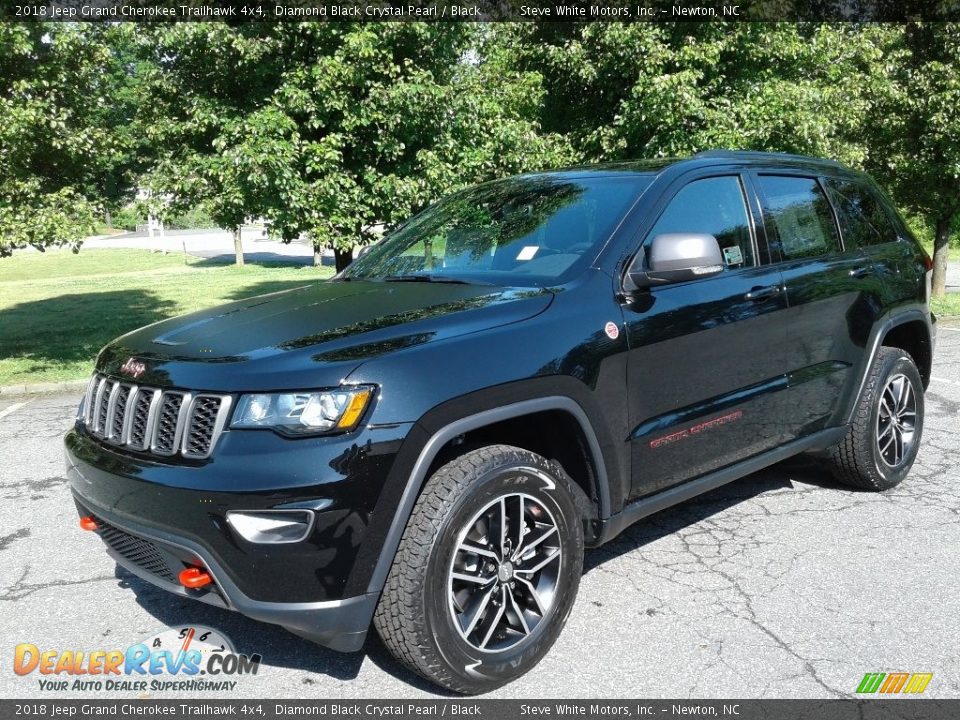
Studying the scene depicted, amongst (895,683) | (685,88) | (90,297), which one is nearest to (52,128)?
(685,88)

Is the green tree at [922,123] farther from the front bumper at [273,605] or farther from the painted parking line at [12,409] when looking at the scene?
the front bumper at [273,605]

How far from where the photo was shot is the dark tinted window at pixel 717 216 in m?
3.83

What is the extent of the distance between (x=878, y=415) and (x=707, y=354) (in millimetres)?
1773

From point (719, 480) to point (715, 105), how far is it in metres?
9.61

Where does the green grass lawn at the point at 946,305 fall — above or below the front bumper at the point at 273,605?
below

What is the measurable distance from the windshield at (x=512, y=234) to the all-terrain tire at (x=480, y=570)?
0.86 m

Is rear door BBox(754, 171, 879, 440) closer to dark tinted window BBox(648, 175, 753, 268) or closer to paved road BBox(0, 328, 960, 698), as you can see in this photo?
dark tinted window BBox(648, 175, 753, 268)

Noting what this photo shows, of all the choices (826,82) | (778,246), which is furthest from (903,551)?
(826,82)

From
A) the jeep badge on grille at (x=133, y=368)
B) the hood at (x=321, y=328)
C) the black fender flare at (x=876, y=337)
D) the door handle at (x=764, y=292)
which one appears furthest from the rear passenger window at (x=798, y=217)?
the jeep badge on grille at (x=133, y=368)

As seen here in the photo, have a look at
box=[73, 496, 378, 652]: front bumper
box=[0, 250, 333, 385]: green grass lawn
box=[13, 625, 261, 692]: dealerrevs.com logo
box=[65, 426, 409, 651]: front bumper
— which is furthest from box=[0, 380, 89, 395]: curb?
box=[65, 426, 409, 651]: front bumper

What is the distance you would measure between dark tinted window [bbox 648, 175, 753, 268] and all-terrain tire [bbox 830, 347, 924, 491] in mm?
1329

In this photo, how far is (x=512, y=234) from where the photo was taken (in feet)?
12.9

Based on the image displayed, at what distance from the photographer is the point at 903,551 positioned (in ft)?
13.8

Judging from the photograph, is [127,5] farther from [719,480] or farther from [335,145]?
[719,480]
